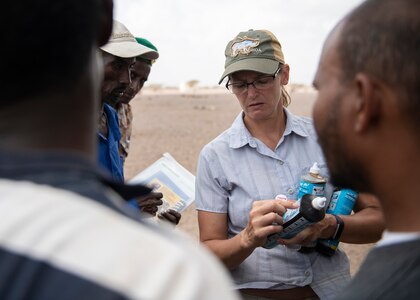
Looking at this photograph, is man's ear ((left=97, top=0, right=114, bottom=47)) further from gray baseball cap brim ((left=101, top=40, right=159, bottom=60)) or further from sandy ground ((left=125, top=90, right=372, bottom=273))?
sandy ground ((left=125, top=90, right=372, bottom=273))

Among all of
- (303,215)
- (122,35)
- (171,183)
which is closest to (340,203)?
(303,215)

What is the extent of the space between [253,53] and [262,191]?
2.44ft

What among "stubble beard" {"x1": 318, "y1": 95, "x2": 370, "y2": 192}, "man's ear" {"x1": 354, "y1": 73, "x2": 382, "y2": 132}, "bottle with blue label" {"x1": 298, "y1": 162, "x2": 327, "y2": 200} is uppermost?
"man's ear" {"x1": 354, "y1": 73, "x2": 382, "y2": 132}

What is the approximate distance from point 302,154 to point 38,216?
6.69 feet

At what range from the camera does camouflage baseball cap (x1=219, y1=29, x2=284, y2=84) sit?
2689 millimetres

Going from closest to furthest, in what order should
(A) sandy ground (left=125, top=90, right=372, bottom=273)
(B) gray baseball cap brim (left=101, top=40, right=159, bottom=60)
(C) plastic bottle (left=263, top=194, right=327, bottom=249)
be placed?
(C) plastic bottle (left=263, top=194, right=327, bottom=249), (B) gray baseball cap brim (left=101, top=40, right=159, bottom=60), (A) sandy ground (left=125, top=90, right=372, bottom=273)

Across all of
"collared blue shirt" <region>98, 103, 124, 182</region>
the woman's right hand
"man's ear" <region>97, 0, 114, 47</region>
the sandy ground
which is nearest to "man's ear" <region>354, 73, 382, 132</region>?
"man's ear" <region>97, 0, 114, 47</region>

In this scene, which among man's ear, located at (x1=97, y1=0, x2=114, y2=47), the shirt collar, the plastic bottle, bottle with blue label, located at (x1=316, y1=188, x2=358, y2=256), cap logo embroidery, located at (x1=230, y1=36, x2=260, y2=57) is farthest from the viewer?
cap logo embroidery, located at (x1=230, y1=36, x2=260, y2=57)

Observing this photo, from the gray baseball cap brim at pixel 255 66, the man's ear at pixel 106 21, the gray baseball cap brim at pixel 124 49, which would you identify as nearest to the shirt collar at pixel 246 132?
the gray baseball cap brim at pixel 255 66

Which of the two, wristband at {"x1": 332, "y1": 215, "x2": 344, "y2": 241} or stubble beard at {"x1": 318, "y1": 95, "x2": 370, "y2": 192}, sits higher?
stubble beard at {"x1": 318, "y1": 95, "x2": 370, "y2": 192}

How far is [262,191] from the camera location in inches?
97.9

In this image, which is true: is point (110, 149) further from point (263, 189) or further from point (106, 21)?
point (106, 21)

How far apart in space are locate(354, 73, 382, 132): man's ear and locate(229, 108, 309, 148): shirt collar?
4.46 ft

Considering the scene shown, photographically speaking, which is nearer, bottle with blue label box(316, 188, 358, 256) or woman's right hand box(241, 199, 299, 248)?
woman's right hand box(241, 199, 299, 248)
